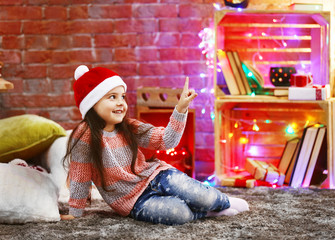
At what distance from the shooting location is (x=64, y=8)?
3.18 m

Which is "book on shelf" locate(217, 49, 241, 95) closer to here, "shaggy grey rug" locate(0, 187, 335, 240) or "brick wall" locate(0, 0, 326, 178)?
"brick wall" locate(0, 0, 326, 178)

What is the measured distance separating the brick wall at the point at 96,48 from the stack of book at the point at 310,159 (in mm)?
595

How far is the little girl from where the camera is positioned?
2012mm

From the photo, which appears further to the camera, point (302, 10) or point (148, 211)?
point (302, 10)

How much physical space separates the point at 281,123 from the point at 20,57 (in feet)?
5.35

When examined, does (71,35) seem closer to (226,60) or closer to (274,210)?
(226,60)

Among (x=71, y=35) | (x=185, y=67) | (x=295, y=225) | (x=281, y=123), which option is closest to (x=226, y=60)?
(x=185, y=67)

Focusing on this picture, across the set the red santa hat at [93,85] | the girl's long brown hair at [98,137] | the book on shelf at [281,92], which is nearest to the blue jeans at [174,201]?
the girl's long brown hair at [98,137]

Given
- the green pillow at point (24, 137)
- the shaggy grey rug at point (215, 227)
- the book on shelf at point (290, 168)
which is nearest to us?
the shaggy grey rug at point (215, 227)

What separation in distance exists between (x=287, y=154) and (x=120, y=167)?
1268 mm

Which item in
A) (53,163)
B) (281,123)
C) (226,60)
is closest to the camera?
(53,163)

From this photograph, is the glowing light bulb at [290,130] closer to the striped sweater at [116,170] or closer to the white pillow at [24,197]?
the striped sweater at [116,170]

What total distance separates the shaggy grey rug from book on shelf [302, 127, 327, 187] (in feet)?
1.52

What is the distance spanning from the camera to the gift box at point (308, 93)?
269cm
